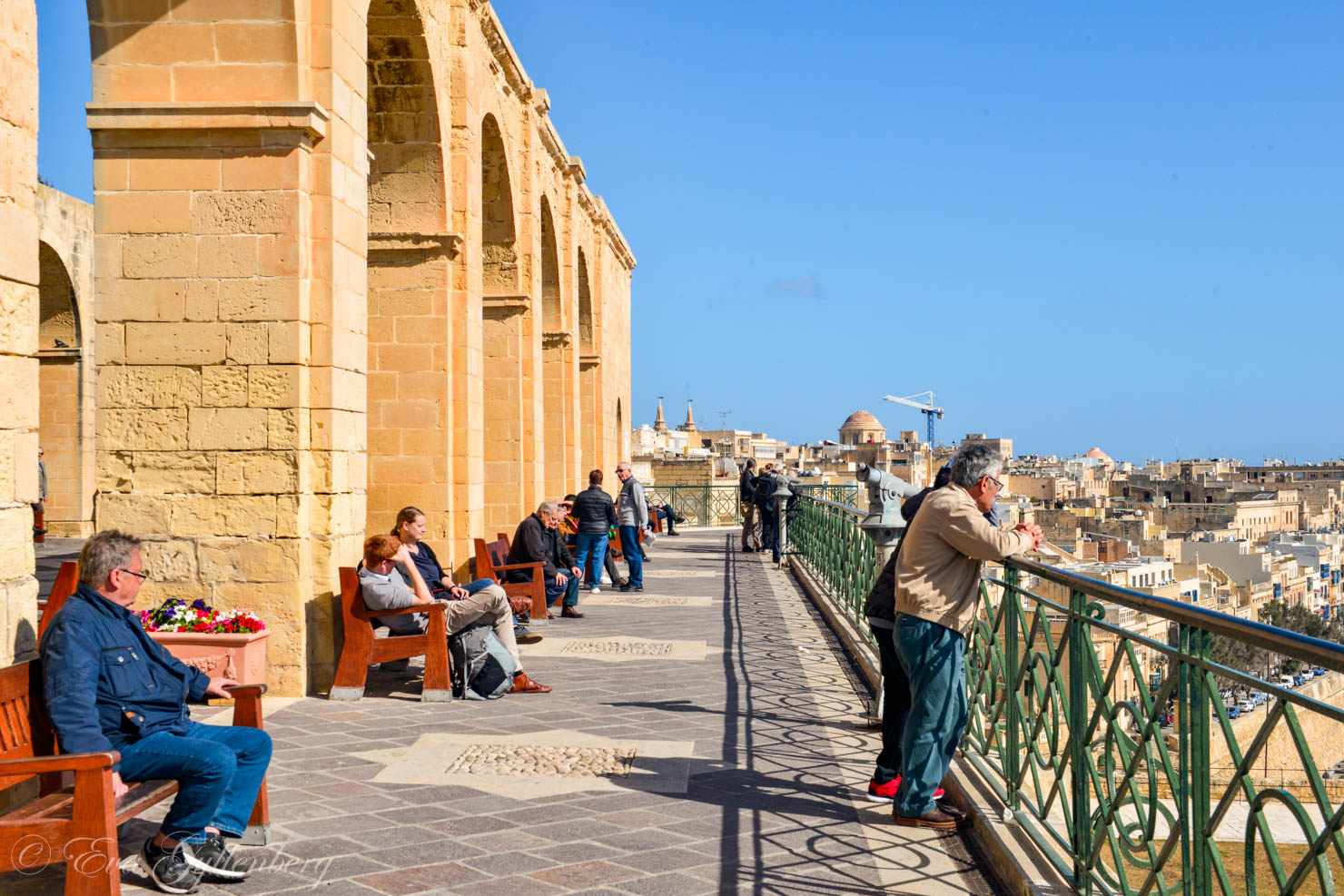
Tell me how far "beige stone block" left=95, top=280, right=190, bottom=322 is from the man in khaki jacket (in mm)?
4656

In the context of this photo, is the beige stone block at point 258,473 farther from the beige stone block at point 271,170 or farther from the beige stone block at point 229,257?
the beige stone block at point 271,170

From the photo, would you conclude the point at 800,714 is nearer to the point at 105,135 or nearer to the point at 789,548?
the point at 105,135

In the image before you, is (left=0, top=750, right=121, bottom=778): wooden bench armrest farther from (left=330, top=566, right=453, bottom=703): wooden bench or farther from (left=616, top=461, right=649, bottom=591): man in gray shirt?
(left=616, top=461, right=649, bottom=591): man in gray shirt

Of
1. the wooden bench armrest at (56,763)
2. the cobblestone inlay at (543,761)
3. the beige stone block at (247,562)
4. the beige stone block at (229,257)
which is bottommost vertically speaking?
the cobblestone inlay at (543,761)

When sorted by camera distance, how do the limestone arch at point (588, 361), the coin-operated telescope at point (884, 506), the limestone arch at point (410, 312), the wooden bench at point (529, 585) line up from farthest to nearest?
the limestone arch at point (588, 361)
the limestone arch at point (410, 312)
the wooden bench at point (529, 585)
the coin-operated telescope at point (884, 506)

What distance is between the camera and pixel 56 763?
3.10m

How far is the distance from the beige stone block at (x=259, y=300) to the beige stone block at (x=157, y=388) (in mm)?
429

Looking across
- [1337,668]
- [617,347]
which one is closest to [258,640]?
[1337,668]

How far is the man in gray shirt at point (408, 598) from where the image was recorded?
22.6 feet

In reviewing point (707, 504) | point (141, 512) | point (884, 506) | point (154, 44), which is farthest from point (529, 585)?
point (707, 504)

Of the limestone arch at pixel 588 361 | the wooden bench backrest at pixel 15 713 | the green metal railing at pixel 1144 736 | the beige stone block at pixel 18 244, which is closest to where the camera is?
the green metal railing at pixel 1144 736

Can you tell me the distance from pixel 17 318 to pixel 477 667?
3415 millimetres

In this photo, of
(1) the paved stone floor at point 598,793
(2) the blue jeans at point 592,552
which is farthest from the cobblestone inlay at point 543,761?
(2) the blue jeans at point 592,552

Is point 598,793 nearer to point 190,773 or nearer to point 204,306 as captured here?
point 190,773
